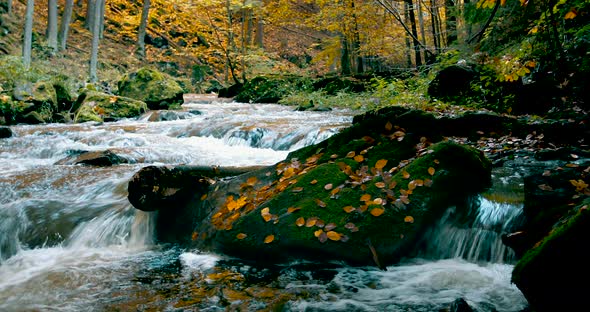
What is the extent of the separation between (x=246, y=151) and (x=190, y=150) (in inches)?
47.4

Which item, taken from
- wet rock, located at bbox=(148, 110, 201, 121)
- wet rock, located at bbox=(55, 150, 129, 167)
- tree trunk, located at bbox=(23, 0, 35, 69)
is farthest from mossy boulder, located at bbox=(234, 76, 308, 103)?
wet rock, located at bbox=(55, 150, 129, 167)

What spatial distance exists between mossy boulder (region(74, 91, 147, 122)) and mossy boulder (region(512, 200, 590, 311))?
45.5ft

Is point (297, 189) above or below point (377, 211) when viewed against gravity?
above

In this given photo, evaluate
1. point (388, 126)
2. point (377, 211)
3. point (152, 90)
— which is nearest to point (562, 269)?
point (377, 211)

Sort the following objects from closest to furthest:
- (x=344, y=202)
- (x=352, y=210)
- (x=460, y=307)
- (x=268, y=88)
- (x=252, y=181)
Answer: (x=460, y=307)
(x=352, y=210)
(x=344, y=202)
(x=252, y=181)
(x=268, y=88)

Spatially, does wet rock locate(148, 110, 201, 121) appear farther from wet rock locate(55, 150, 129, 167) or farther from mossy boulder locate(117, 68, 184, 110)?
wet rock locate(55, 150, 129, 167)

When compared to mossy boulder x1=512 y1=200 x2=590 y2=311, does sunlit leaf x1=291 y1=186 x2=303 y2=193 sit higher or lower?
higher

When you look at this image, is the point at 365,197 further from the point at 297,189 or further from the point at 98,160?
the point at 98,160

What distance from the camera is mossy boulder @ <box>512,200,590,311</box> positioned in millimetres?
2656

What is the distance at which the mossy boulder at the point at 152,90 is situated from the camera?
17.0m

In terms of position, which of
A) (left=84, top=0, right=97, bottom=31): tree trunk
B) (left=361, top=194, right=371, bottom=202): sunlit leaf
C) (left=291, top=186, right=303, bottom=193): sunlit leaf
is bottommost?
(left=361, top=194, right=371, bottom=202): sunlit leaf

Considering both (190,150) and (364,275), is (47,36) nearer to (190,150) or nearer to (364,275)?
(190,150)

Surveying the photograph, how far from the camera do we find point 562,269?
2.69m

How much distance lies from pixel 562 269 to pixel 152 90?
54.9 ft
